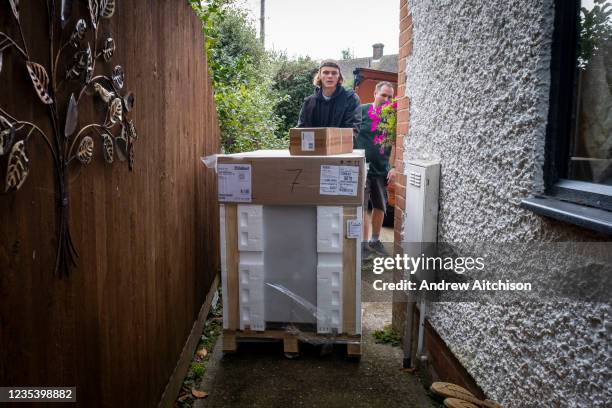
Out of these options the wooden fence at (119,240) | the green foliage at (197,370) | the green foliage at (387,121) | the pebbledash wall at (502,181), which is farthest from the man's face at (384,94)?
the green foliage at (197,370)

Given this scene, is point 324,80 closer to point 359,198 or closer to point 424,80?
point 424,80

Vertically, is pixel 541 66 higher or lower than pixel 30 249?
higher

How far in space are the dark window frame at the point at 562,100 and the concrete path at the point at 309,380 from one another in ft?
5.42

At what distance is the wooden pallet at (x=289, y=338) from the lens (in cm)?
310

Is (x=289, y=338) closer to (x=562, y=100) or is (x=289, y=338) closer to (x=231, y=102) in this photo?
(x=562, y=100)

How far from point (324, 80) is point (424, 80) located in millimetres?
1884

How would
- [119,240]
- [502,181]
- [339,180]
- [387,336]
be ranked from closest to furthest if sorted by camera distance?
[119,240], [502,181], [339,180], [387,336]

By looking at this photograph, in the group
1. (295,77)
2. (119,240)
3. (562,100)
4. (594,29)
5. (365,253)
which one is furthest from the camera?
(295,77)

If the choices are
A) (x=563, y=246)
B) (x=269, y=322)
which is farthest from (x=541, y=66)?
(x=269, y=322)

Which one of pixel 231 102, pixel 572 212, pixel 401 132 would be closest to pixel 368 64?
pixel 231 102

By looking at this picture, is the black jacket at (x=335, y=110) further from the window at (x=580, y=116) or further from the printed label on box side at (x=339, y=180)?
the window at (x=580, y=116)

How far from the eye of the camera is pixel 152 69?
7.41ft

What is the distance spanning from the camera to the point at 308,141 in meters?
3.01

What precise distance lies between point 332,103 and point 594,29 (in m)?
3.46
